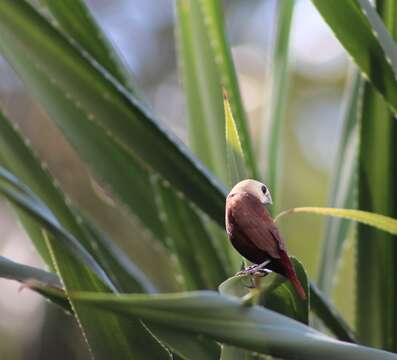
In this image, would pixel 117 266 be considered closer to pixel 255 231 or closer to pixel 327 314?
pixel 327 314

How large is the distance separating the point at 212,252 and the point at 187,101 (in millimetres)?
248

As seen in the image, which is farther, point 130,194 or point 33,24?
point 130,194

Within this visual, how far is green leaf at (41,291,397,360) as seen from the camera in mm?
413

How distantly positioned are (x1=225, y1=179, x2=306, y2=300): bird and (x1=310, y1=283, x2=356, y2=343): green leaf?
190mm

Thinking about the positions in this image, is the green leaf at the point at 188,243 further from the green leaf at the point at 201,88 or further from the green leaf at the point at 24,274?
the green leaf at the point at 24,274

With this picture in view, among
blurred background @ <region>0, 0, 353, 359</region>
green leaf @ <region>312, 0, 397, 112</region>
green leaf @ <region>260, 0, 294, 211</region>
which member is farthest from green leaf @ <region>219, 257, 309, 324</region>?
blurred background @ <region>0, 0, 353, 359</region>

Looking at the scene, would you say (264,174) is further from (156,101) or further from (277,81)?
(156,101)

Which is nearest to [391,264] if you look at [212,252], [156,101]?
[212,252]

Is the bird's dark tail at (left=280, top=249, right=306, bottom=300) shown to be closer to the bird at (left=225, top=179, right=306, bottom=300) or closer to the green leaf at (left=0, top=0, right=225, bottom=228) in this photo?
the bird at (left=225, top=179, right=306, bottom=300)

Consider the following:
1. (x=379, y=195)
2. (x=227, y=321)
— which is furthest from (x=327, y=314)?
(x=227, y=321)

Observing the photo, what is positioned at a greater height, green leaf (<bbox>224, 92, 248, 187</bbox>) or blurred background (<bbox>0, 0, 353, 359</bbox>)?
blurred background (<bbox>0, 0, 353, 359</bbox>)

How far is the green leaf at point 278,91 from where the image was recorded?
3.53 feet

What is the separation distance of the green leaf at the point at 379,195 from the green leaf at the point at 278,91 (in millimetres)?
213

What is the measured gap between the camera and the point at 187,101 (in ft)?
3.65
